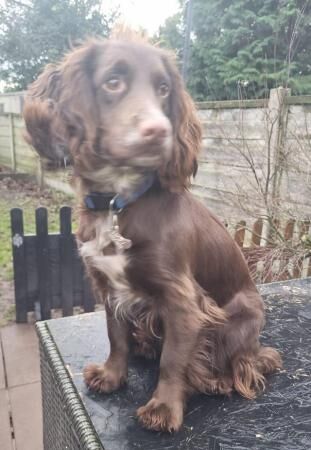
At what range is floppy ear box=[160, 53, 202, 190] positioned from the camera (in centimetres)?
114

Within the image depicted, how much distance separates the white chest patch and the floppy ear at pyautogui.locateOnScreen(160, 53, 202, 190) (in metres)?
0.22

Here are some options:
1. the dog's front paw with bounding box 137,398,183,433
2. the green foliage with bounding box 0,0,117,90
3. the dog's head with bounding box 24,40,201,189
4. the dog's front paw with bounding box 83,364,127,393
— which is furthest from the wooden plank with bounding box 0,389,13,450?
the green foliage with bounding box 0,0,117,90

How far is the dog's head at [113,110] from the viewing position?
1021mm

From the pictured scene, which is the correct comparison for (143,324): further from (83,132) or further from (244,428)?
(83,132)

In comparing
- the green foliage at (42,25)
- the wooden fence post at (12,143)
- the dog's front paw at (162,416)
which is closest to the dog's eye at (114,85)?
the dog's front paw at (162,416)

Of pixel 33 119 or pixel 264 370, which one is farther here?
pixel 264 370

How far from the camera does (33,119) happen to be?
1.12m

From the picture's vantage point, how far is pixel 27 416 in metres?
2.19

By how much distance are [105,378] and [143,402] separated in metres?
0.14

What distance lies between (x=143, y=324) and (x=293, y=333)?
29.2 inches

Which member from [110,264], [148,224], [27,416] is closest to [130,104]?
[148,224]

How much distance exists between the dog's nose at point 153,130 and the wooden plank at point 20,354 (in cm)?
200

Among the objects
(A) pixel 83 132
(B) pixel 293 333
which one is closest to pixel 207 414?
(B) pixel 293 333

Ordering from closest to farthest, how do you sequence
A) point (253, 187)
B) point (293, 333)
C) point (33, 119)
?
1. point (33, 119)
2. point (293, 333)
3. point (253, 187)
